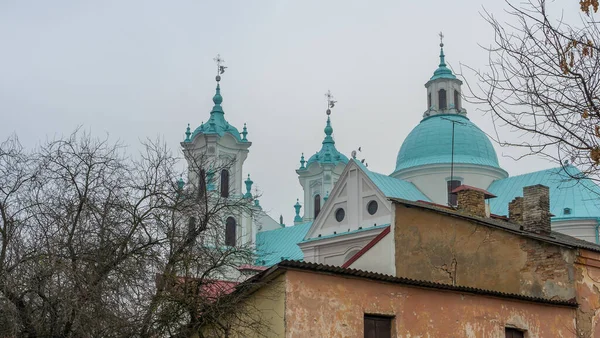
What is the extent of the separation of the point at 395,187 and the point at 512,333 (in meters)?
30.2

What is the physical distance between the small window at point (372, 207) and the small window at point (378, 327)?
98.7 ft

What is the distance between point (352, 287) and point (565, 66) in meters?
5.25

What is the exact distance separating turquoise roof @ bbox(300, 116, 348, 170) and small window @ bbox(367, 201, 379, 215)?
1054 inches

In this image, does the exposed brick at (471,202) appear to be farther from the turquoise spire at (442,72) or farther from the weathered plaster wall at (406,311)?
the turquoise spire at (442,72)

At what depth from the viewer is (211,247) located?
15.1 metres

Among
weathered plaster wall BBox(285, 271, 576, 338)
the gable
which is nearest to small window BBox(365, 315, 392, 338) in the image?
weathered plaster wall BBox(285, 271, 576, 338)

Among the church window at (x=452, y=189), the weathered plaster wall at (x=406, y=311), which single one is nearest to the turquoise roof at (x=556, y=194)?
the church window at (x=452, y=189)

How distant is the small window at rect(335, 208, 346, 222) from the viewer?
4547cm

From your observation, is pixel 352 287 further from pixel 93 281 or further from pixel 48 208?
pixel 48 208

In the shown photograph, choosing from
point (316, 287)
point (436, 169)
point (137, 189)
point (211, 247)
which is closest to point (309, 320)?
point (316, 287)

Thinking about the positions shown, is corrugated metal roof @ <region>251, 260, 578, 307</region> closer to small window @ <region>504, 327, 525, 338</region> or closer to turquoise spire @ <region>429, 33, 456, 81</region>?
small window @ <region>504, 327, 525, 338</region>

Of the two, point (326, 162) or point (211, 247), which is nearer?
point (211, 247)

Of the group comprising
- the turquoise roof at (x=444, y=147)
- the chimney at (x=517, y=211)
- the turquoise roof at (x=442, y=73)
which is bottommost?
the chimney at (x=517, y=211)

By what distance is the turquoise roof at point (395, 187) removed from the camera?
44.9 metres
